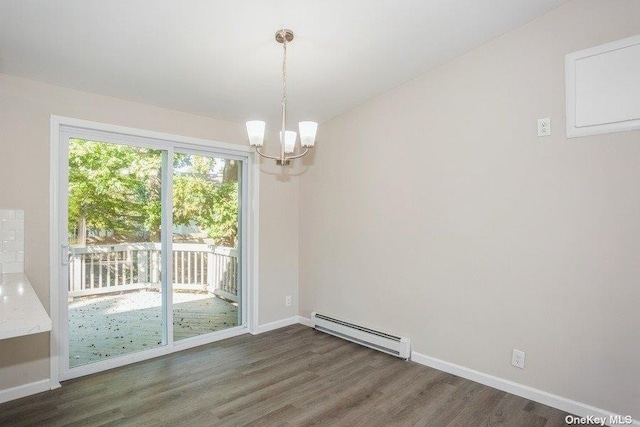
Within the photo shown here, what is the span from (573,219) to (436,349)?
4.98 feet

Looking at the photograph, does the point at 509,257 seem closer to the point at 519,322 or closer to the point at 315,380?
the point at 519,322

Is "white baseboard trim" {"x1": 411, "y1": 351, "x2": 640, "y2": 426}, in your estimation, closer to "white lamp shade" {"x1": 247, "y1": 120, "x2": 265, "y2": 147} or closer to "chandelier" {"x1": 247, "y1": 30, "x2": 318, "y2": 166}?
"chandelier" {"x1": 247, "y1": 30, "x2": 318, "y2": 166}

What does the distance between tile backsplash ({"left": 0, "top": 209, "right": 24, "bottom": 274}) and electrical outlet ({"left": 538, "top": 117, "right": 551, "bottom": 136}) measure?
383 centimetres

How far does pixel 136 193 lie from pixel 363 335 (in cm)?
261

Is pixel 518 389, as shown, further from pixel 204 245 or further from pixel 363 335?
pixel 204 245

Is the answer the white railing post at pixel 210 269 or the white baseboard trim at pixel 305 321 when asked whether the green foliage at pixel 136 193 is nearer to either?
the white railing post at pixel 210 269

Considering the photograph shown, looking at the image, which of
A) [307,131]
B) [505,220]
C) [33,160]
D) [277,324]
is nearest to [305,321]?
[277,324]

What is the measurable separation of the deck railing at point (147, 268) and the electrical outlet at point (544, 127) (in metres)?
3.13

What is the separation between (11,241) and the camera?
2.42m

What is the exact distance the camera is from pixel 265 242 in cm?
393

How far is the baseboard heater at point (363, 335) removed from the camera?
3.11 meters

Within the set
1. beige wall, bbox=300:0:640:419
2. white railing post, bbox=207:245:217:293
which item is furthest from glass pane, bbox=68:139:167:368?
beige wall, bbox=300:0:640:419

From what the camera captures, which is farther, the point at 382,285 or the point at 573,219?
the point at 382,285

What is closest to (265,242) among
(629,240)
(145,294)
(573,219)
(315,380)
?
(145,294)
